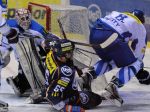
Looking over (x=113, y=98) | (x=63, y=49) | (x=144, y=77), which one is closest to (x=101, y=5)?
(x=144, y=77)

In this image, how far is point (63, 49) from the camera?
16.3 feet

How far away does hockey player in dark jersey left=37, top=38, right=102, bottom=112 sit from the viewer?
4934 millimetres

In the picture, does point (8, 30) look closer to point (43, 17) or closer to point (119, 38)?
Result: point (119, 38)

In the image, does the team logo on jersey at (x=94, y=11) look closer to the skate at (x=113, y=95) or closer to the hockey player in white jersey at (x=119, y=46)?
the hockey player in white jersey at (x=119, y=46)

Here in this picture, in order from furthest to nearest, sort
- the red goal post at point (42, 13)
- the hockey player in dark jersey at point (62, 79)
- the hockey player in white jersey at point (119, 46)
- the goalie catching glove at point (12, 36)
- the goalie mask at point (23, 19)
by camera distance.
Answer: the red goal post at point (42, 13) < the goalie mask at point (23, 19) < the hockey player in white jersey at point (119, 46) < the goalie catching glove at point (12, 36) < the hockey player in dark jersey at point (62, 79)

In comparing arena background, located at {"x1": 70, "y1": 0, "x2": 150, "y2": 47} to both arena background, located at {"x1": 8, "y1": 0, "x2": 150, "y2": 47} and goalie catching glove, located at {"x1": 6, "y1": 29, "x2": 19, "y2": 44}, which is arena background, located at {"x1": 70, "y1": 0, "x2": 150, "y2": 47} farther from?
goalie catching glove, located at {"x1": 6, "y1": 29, "x2": 19, "y2": 44}

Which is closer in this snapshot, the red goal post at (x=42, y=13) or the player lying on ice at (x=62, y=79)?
the player lying on ice at (x=62, y=79)

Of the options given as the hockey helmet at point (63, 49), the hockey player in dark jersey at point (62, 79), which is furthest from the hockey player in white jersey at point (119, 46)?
the hockey helmet at point (63, 49)

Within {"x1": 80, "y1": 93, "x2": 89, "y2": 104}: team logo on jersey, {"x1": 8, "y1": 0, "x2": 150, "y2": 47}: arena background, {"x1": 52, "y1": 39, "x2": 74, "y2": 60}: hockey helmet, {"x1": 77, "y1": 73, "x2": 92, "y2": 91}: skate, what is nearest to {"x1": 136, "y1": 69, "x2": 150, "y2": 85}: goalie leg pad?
{"x1": 77, "y1": 73, "x2": 92, "y2": 91}: skate

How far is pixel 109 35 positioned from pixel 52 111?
89 cm

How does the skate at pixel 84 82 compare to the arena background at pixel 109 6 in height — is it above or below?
above

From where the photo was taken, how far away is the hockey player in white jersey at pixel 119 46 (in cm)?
546

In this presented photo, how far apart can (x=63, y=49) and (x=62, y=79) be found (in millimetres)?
244

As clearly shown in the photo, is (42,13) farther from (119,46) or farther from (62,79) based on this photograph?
(62,79)
